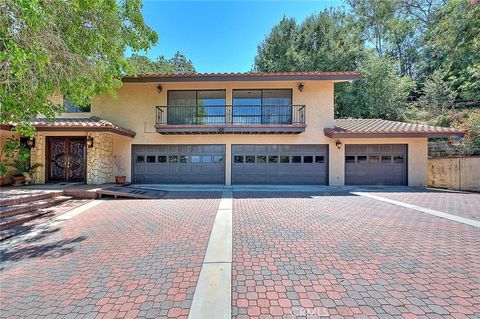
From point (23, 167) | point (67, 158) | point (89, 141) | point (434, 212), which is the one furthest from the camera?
point (67, 158)

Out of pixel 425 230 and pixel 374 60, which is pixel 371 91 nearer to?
pixel 374 60

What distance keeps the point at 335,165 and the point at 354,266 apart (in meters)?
10.3

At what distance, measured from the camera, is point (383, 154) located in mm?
13234

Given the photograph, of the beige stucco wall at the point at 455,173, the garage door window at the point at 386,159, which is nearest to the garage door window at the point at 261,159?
the garage door window at the point at 386,159

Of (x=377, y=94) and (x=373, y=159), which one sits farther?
(x=377, y=94)

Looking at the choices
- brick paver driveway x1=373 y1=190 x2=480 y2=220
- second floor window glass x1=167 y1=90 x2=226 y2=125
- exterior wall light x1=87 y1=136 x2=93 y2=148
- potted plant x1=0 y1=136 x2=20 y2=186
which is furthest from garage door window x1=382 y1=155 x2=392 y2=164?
potted plant x1=0 y1=136 x2=20 y2=186

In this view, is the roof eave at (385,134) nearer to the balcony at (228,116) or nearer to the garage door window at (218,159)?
the balcony at (228,116)

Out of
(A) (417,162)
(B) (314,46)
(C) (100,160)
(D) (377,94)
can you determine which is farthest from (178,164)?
(B) (314,46)

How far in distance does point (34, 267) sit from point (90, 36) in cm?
622

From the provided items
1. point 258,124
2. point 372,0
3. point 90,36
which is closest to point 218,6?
point 258,124

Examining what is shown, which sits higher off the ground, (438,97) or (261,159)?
(438,97)

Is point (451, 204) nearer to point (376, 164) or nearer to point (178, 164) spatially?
point (376, 164)

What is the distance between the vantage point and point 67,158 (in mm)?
12117

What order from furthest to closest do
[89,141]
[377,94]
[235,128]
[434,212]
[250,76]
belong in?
[377,94] → [235,128] → [250,76] → [89,141] → [434,212]
